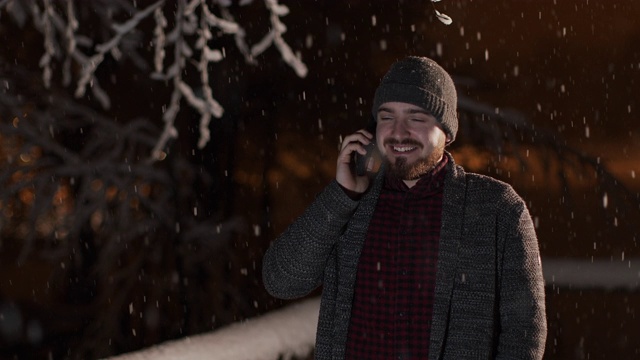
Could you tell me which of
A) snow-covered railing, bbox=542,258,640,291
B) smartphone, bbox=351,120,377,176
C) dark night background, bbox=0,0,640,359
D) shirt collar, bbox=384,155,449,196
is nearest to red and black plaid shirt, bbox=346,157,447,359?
shirt collar, bbox=384,155,449,196

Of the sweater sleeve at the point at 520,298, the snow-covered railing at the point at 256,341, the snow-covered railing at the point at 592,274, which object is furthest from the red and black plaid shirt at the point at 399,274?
the snow-covered railing at the point at 592,274

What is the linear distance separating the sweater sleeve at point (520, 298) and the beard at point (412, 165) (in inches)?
13.4

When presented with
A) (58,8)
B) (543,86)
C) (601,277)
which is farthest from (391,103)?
(601,277)

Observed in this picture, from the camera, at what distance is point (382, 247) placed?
10.2 feet

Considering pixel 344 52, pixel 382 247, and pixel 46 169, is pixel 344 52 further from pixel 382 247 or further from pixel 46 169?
pixel 382 247

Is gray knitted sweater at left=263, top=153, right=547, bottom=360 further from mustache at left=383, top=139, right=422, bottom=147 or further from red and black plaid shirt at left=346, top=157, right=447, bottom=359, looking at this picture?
mustache at left=383, top=139, right=422, bottom=147

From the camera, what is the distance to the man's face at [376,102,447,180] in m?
3.03

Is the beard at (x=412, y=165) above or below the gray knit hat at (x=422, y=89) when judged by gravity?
below

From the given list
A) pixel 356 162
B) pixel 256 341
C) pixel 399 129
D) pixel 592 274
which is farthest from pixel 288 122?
pixel 399 129

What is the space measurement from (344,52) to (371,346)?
15.9ft

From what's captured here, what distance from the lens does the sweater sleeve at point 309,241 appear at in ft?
9.96

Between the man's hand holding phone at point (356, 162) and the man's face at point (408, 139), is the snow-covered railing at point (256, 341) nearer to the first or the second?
the man's hand holding phone at point (356, 162)

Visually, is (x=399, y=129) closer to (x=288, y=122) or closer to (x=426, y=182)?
(x=426, y=182)

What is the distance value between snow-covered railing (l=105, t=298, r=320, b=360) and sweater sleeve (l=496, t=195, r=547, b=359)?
1592mm
